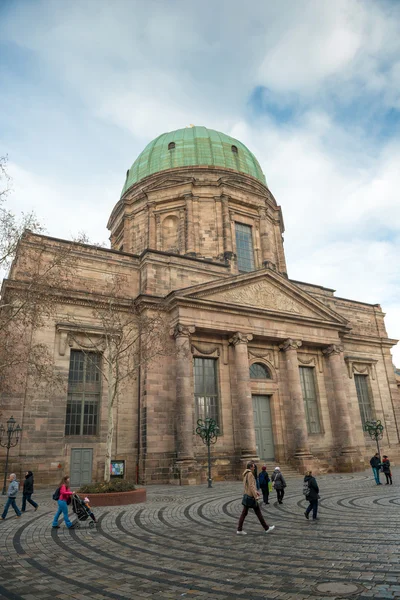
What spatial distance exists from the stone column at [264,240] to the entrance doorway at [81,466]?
807 inches

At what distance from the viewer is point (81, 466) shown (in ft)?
70.5

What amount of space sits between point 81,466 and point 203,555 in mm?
15654

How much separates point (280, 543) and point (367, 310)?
31641mm

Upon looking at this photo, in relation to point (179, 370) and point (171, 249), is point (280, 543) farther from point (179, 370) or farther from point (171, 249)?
point (171, 249)

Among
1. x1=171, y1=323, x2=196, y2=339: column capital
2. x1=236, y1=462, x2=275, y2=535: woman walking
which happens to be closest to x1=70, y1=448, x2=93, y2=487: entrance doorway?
x1=171, y1=323, x2=196, y2=339: column capital

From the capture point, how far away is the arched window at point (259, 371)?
27.3 m

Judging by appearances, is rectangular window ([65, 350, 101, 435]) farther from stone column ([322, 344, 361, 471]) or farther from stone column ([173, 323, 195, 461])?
stone column ([322, 344, 361, 471])

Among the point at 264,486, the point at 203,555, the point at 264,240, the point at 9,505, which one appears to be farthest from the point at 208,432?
the point at 264,240

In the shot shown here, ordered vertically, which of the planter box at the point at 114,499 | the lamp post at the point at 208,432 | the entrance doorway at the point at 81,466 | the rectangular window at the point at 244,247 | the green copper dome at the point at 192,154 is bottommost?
the planter box at the point at 114,499

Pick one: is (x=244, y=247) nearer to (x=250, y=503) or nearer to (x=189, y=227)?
(x=189, y=227)

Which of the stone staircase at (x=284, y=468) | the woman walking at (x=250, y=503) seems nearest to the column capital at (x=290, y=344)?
the stone staircase at (x=284, y=468)

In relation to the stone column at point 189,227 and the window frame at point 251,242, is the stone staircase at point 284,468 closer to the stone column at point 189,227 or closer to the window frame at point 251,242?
the window frame at point 251,242

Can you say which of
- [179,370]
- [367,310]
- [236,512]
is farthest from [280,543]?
[367,310]

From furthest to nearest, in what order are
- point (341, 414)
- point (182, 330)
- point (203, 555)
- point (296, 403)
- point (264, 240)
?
point (264, 240) → point (341, 414) → point (296, 403) → point (182, 330) → point (203, 555)
